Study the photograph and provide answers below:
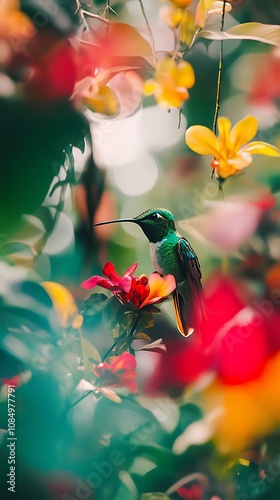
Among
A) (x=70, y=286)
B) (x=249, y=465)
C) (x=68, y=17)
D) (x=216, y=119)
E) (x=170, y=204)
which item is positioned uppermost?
(x=68, y=17)

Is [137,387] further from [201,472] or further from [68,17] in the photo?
[68,17]

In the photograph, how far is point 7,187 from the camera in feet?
3.51

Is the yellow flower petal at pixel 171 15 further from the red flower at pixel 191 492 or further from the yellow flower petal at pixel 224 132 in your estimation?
the red flower at pixel 191 492

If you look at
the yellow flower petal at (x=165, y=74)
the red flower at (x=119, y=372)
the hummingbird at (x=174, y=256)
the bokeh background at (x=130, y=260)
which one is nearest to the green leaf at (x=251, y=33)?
the bokeh background at (x=130, y=260)

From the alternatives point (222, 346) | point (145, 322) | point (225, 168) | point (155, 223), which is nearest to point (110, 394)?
point (145, 322)

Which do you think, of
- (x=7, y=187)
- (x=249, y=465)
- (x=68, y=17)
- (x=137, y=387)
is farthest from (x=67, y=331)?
(x=68, y=17)

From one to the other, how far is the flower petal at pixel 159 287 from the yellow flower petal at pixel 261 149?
1.17 ft

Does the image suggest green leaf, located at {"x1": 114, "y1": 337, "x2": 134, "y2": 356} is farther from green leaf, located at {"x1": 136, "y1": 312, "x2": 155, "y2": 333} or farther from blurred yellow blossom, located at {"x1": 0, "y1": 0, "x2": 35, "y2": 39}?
blurred yellow blossom, located at {"x1": 0, "y1": 0, "x2": 35, "y2": 39}

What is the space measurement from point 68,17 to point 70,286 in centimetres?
62

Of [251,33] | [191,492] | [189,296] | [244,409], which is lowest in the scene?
[191,492]

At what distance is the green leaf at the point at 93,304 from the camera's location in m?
1.07

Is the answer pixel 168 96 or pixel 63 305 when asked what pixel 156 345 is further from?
pixel 168 96

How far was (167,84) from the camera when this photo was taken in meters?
1.10

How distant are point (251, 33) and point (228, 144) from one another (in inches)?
10.8
